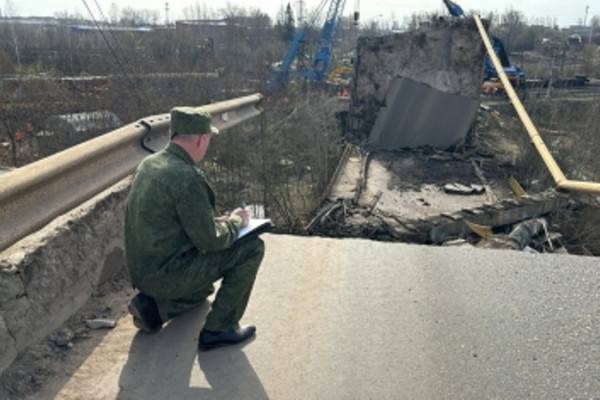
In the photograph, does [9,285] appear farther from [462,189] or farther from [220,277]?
[462,189]

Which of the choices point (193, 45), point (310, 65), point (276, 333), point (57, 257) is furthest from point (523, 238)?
point (193, 45)

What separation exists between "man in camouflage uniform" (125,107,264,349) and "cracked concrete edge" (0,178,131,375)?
403mm

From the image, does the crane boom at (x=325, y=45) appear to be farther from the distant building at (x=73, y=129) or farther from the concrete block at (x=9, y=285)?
the concrete block at (x=9, y=285)

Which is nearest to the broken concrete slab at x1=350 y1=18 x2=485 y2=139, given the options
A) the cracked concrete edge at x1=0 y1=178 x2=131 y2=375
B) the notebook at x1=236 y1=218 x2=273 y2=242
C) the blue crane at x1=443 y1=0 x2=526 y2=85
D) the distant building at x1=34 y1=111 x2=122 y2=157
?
the distant building at x1=34 y1=111 x2=122 y2=157

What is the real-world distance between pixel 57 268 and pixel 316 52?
110 ft

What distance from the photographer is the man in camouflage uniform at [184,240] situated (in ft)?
8.43

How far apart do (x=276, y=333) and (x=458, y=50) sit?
38.1 ft

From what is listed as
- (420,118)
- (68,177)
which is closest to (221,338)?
(68,177)

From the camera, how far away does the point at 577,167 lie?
13.0 m

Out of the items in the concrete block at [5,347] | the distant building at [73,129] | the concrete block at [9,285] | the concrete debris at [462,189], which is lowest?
the concrete debris at [462,189]

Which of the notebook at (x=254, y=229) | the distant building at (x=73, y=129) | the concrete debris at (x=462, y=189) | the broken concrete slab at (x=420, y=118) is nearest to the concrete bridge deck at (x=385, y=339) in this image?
the notebook at (x=254, y=229)

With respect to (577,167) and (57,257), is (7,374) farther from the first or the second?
(577,167)

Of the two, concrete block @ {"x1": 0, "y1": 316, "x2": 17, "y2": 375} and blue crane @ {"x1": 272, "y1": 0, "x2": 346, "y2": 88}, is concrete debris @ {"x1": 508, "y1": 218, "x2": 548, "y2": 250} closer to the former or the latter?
concrete block @ {"x1": 0, "y1": 316, "x2": 17, "y2": 375}

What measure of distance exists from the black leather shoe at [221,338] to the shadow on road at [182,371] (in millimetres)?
34
